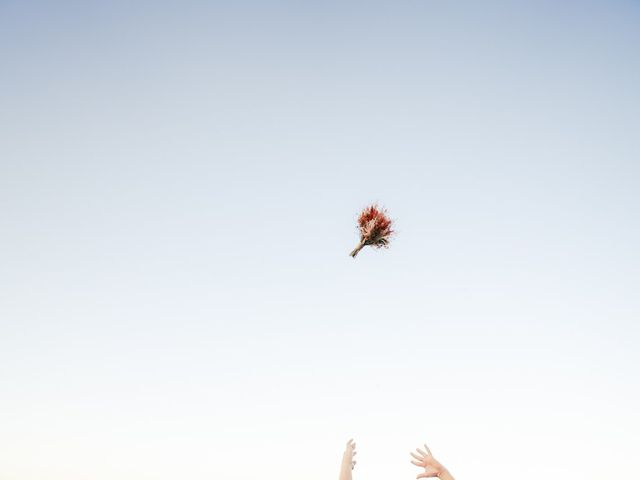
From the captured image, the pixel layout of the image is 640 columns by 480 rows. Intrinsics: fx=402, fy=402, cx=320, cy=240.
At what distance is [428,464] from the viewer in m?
3.95

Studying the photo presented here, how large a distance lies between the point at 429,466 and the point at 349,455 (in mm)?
1312

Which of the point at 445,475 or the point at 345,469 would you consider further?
the point at 345,469

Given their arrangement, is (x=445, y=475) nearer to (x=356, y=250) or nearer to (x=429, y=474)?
(x=429, y=474)

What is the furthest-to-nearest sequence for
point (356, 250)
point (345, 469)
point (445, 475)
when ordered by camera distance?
point (356, 250)
point (345, 469)
point (445, 475)

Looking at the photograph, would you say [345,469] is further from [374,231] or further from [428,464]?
[374,231]

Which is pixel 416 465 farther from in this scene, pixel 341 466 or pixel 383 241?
pixel 383 241

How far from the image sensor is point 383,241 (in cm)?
956

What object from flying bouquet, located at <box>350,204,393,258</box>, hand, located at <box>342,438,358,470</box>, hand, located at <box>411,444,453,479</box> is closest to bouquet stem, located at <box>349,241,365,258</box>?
flying bouquet, located at <box>350,204,393,258</box>

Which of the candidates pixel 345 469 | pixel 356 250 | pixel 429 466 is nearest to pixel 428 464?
pixel 429 466

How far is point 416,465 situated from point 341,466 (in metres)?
1.17

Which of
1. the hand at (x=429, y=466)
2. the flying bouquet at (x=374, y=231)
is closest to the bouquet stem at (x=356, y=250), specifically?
the flying bouquet at (x=374, y=231)

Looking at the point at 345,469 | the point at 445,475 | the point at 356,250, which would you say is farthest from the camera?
the point at 356,250

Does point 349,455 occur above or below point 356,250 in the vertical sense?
below

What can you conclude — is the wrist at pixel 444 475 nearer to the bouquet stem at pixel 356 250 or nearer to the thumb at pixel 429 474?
the thumb at pixel 429 474
